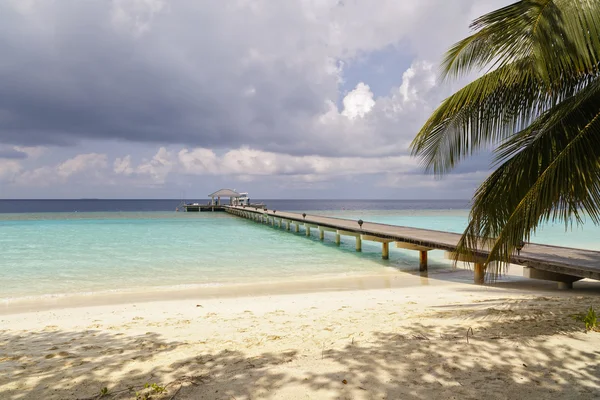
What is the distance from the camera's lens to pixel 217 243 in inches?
827

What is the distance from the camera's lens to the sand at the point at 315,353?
304cm

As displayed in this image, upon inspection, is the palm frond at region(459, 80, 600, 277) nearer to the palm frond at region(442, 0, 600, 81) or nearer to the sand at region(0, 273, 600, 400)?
the palm frond at region(442, 0, 600, 81)

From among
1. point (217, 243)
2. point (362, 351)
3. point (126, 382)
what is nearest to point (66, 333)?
point (126, 382)

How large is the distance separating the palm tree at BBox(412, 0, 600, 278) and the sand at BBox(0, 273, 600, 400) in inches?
40.6

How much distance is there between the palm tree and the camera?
3002 millimetres

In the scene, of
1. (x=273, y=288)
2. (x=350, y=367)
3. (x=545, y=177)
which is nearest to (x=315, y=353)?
(x=350, y=367)

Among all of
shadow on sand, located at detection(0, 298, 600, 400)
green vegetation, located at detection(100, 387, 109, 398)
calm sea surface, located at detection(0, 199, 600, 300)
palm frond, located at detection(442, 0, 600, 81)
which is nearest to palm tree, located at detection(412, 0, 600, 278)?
palm frond, located at detection(442, 0, 600, 81)

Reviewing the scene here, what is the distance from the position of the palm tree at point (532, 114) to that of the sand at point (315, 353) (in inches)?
40.6

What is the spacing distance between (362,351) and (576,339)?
237cm

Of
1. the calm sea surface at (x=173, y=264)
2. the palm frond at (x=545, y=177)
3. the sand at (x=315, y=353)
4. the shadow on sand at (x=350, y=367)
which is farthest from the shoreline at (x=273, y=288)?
the palm frond at (x=545, y=177)

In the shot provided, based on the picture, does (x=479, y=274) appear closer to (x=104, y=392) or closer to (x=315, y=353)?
(x=315, y=353)

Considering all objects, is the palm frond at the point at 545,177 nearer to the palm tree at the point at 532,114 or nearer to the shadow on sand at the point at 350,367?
the palm tree at the point at 532,114

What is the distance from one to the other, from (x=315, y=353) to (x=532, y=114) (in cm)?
370

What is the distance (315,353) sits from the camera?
12.8ft
